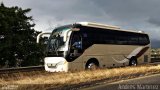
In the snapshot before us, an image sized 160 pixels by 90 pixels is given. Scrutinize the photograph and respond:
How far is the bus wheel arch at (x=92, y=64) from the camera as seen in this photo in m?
22.3

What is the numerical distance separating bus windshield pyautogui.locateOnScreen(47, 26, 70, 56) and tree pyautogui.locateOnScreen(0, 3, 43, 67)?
14.2 metres

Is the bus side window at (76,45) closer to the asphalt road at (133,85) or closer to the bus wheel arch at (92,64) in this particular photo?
the bus wheel arch at (92,64)

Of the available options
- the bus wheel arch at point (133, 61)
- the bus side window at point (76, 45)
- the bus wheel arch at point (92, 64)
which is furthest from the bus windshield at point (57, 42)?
the bus wheel arch at point (133, 61)

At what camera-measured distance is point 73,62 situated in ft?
70.0

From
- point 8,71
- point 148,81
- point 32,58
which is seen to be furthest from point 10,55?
point 148,81

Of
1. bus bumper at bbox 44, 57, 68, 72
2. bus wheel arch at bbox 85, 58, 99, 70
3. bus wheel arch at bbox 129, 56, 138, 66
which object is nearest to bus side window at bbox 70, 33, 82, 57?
bus bumper at bbox 44, 57, 68, 72

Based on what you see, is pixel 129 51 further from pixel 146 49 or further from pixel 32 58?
pixel 32 58

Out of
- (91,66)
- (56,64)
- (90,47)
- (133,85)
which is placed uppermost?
(90,47)

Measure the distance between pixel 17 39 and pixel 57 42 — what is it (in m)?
17.4

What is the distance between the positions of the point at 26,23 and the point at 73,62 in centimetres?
2099

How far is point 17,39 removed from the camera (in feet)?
126

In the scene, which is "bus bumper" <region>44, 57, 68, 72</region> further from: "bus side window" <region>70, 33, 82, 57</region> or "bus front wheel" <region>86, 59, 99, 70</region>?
"bus front wheel" <region>86, 59, 99, 70</region>

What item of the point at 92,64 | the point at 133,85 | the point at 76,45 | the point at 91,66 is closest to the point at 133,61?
the point at 92,64

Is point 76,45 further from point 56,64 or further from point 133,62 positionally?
point 133,62
